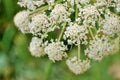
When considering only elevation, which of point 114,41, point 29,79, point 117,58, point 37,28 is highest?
point 37,28

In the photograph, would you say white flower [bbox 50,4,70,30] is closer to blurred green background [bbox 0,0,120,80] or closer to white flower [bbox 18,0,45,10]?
white flower [bbox 18,0,45,10]

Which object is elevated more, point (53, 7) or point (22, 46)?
point (53, 7)

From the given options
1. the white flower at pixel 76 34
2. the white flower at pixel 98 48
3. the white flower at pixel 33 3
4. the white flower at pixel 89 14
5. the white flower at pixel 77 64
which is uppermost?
the white flower at pixel 33 3

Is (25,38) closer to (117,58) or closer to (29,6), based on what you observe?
(117,58)

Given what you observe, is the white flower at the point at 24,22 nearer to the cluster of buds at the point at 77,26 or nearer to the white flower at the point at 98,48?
the cluster of buds at the point at 77,26

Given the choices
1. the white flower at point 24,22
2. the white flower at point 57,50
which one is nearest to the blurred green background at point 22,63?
the white flower at point 24,22

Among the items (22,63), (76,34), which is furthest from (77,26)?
(22,63)

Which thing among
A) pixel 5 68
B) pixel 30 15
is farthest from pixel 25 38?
pixel 30 15
